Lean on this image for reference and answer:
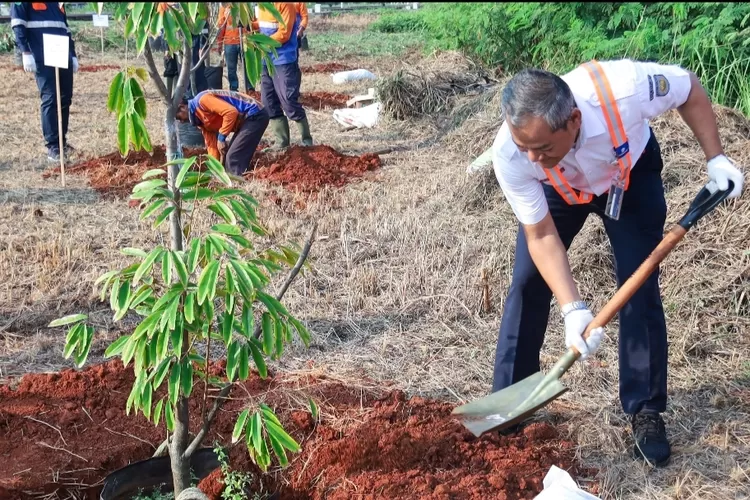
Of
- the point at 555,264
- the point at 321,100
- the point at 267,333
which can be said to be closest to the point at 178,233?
the point at 267,333

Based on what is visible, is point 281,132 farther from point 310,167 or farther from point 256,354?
point 256,354

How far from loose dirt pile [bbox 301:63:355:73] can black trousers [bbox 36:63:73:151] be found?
8023mm

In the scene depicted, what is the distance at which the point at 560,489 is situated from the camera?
8.20 ft

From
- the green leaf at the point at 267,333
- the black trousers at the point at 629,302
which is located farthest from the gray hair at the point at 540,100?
the green leaf at the point at 267,333

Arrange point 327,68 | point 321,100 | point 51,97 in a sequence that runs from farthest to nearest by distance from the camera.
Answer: point 327,68, point 321,100, point 51,97

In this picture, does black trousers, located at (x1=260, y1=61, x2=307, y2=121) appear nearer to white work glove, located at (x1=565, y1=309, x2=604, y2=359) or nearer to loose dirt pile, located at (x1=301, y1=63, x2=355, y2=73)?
white work glove, located at (x1=565, y1=309, x2=604, y2=359)

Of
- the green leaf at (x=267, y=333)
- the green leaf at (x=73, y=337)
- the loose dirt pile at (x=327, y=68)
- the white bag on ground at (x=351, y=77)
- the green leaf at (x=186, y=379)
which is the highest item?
the green leaf at (x=267, y=333)

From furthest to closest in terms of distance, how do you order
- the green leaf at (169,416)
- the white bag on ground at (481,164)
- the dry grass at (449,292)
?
the white bag on ground at (481,164), the dry grass at (449,292), the green leaf at (169,416)

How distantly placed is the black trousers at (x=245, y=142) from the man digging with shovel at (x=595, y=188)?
4.13 metres

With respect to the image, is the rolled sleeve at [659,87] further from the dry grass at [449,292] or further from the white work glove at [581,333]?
the dry grass at [449,292]

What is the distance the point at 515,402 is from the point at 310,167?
14.5 ft

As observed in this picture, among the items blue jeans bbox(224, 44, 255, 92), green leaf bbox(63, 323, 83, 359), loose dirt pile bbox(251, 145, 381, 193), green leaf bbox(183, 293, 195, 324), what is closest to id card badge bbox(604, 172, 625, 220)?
green leaf bbox(183, 293, 195, 324)

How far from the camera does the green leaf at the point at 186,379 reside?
238 cm

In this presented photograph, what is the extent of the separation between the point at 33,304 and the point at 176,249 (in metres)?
2.36
